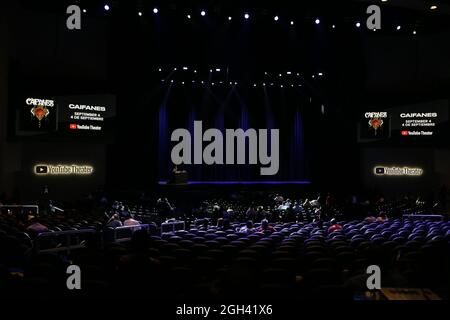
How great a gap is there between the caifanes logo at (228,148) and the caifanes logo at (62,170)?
516cm

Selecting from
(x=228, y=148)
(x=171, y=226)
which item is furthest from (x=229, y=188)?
(x=171, y=226)

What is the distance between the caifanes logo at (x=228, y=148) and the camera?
28.1 metres

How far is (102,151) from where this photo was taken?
25656 millimetres

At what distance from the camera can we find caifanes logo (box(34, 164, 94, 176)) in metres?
23.7

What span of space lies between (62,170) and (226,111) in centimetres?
1076

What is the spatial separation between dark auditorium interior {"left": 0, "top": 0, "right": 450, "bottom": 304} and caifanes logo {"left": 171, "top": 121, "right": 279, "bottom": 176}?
9 centimetres

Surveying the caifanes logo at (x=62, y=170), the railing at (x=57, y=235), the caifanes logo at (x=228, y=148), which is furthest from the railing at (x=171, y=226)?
the caifanes logo at (x=228, y=148)

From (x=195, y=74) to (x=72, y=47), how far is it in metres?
6.93

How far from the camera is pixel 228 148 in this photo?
29.0 metres

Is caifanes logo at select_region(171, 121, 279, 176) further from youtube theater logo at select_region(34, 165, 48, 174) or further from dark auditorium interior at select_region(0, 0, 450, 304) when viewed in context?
youtube theater logo at select_region(34, 165, 48, 174)

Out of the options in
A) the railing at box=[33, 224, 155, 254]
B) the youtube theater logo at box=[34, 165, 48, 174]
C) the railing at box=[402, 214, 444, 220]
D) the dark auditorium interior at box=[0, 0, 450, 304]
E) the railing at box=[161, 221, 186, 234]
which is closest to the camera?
the railing at box=[33, 224, 155, 254]

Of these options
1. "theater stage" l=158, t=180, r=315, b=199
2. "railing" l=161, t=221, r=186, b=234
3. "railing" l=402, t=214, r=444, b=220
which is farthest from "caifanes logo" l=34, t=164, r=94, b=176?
"railing" l=402, t=214, r=444, b=220

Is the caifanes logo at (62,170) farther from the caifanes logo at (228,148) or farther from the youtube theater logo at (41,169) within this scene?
the caifanes logo at (228,148)
